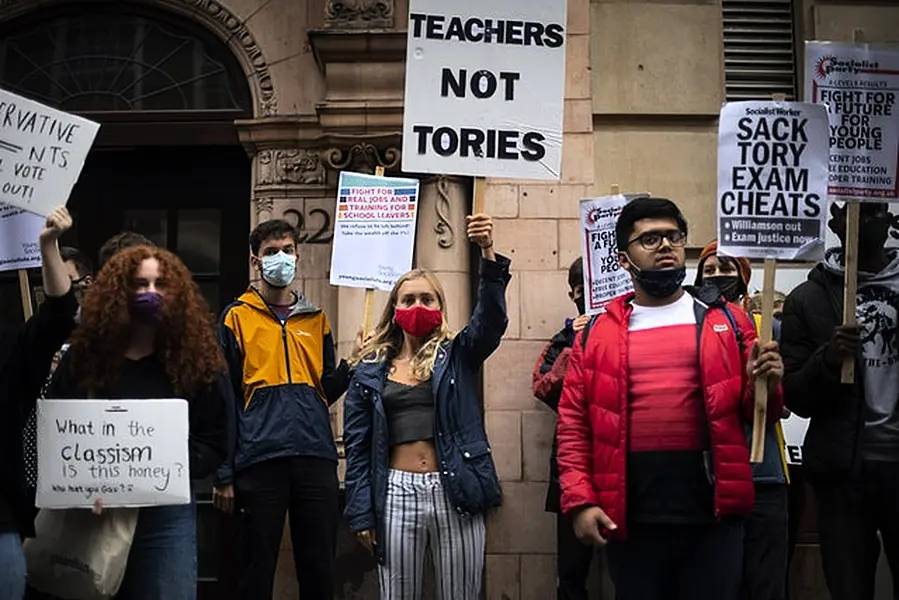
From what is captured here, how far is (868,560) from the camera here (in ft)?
16.5

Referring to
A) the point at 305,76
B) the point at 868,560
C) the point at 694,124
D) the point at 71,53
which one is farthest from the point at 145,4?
the point at 868,560

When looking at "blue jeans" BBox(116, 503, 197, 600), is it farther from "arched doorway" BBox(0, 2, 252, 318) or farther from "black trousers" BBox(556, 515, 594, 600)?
"arched doorway" BBox(0, 2, 252, 318)

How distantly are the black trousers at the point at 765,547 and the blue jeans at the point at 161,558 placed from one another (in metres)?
2.69

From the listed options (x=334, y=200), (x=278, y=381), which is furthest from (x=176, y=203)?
(x=278, y=381)

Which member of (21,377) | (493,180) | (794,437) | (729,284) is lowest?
(794,437)

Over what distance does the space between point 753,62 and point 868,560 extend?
4684 millimetres

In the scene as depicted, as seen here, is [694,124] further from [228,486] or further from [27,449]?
[27,449]

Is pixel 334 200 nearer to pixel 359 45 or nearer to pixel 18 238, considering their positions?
pixel 359 45

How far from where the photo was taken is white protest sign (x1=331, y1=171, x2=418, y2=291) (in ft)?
21.9

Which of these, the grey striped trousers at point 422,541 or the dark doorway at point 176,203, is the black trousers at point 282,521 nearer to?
the grey striped trousers at point 422,541

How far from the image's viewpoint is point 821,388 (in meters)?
4.98

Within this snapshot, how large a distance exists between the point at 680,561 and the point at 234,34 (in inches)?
229

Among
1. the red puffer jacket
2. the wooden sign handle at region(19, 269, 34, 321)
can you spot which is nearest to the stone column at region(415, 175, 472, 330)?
the wooden sign handle at region(19, 269, 34, 321)

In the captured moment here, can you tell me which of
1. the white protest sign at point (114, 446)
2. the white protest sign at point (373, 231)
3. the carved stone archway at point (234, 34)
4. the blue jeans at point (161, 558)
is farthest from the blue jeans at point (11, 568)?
the carved stone archway at point (234, 34)
